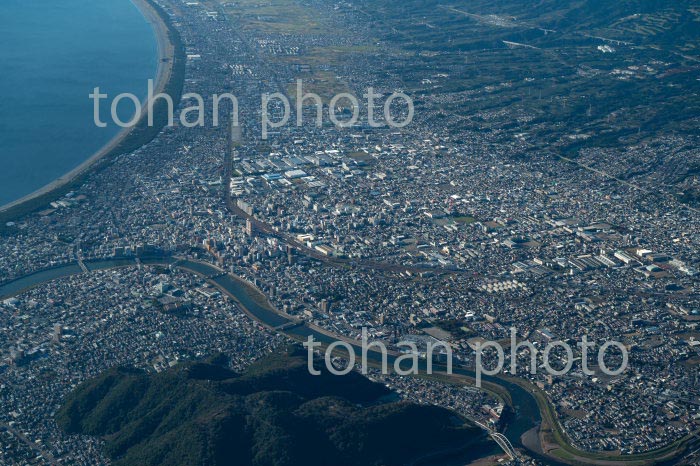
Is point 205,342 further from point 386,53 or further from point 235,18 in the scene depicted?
point 235,18

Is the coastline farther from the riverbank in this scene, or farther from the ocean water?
the riverbank

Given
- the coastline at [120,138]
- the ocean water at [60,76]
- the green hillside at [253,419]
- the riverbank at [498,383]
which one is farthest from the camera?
the ocean water at [60,76]

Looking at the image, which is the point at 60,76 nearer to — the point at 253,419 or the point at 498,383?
the point at 498,383

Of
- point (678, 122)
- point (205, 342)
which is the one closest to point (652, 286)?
point (205, 342)

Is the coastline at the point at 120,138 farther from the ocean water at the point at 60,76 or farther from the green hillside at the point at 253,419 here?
the green hillside at the point at 253,419

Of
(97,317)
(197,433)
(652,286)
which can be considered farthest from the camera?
(652,286)

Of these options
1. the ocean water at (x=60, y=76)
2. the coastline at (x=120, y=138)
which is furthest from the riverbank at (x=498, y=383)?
the ocean water at (x=60, y=76)

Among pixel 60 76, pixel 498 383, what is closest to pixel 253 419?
pixel 498 383
